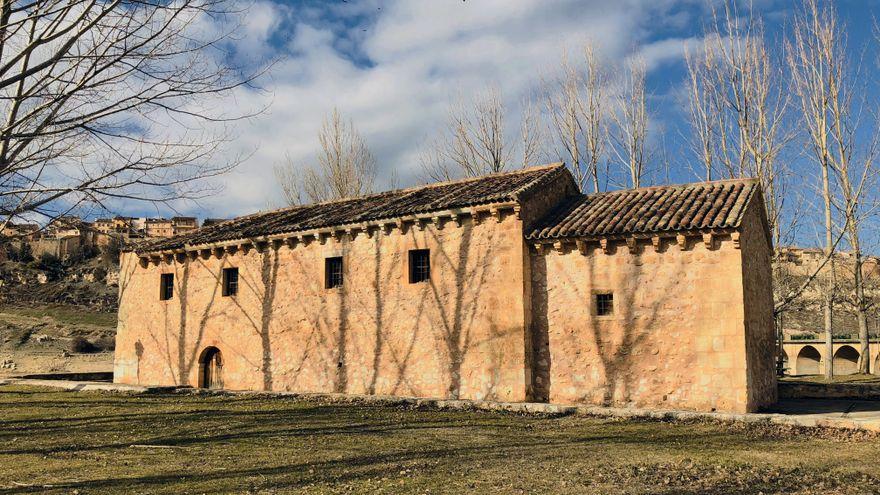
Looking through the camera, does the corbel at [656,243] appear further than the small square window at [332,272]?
No

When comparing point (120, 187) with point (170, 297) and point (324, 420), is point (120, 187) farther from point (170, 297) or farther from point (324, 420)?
point (170, 297)

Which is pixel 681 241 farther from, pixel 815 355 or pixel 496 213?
pixel 815 355

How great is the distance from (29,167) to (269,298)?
28.1ft

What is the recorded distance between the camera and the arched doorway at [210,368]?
18625mm

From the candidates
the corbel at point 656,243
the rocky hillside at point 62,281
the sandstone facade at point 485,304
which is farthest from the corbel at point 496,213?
the rocky hillside at point 62,281

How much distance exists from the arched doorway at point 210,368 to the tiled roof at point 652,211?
10.2 metres

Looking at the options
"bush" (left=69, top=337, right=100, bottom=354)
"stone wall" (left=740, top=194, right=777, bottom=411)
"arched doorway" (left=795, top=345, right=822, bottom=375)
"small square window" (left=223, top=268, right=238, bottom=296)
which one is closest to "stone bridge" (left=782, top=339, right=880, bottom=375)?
"arched doorway" (left=795, top=345, right=822, bottom=375)

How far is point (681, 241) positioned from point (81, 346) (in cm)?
3848

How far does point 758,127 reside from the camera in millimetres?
21906

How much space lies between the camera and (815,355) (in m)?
52.1

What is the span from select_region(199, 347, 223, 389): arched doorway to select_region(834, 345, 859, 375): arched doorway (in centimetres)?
4793

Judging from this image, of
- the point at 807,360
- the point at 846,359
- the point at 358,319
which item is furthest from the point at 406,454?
the point at 846,359

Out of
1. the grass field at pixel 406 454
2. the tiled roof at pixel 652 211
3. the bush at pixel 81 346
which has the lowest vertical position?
the bush at pixel 81 346

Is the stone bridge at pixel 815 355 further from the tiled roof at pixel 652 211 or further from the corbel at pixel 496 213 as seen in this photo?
the corbel at pixel 496 213
